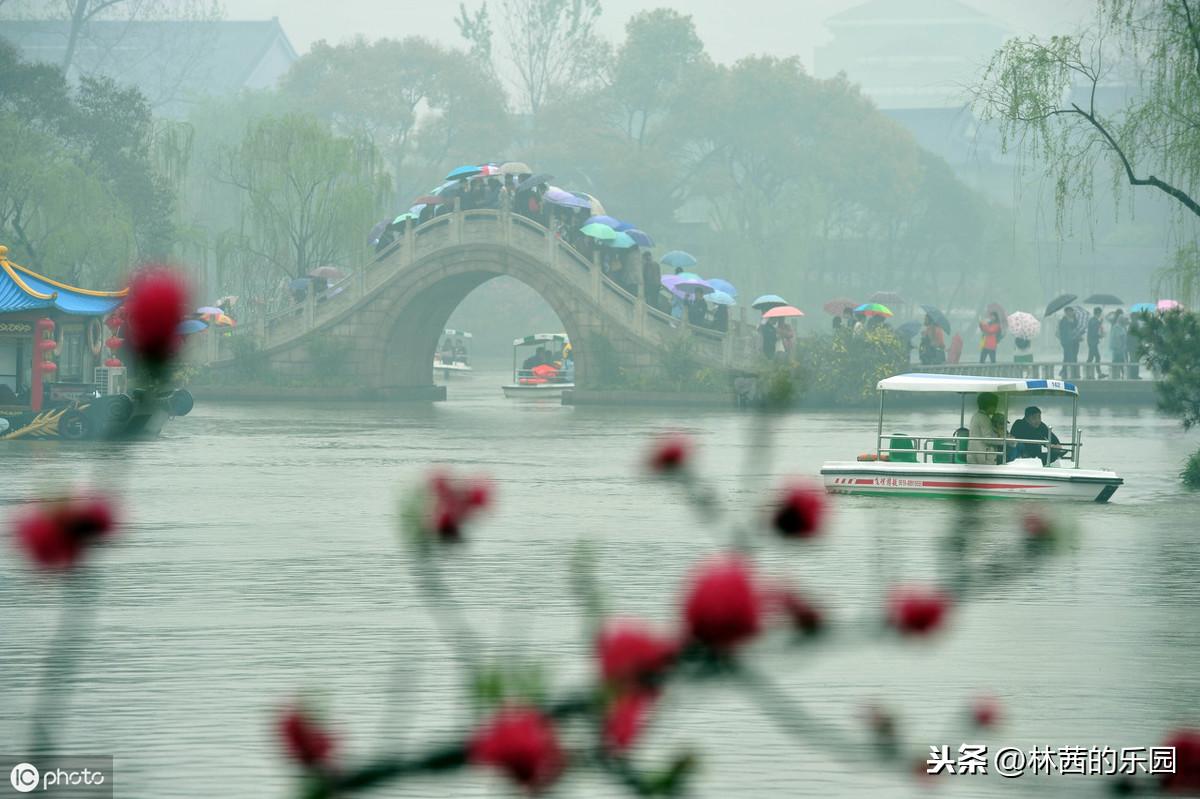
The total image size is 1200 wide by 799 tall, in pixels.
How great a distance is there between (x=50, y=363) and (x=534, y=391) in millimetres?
21026

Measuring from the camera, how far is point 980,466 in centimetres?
2064

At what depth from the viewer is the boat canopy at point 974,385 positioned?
2022 centimetres

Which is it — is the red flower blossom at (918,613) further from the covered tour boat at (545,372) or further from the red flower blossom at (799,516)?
the covered tour boat at (545,372)

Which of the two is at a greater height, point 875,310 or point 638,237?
point 638,237

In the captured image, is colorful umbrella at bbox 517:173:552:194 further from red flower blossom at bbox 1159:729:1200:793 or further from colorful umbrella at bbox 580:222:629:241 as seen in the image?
red flower blossom at bbox 1159:729:1200:793

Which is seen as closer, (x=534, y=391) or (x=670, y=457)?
(x=670, y=457)

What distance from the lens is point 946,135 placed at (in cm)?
9612

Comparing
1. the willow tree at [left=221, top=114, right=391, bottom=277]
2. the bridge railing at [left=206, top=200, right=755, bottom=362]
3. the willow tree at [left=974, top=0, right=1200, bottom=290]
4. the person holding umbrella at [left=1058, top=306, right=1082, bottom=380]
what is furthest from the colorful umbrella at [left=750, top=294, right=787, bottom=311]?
the willow tree at [left=974, top=0, right=1200, bottom=290]

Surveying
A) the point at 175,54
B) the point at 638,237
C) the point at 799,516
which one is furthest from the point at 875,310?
the point at 175,54

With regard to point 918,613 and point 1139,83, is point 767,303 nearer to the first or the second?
point 1139,83

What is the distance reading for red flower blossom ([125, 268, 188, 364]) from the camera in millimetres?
1909

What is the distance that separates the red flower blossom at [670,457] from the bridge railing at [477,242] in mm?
42408

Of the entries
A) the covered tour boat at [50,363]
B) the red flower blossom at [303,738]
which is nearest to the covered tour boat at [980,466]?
the covered tour boat at [50,363]

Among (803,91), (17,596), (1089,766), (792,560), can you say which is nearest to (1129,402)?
(803,91)
